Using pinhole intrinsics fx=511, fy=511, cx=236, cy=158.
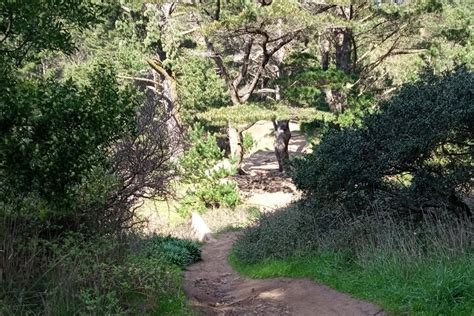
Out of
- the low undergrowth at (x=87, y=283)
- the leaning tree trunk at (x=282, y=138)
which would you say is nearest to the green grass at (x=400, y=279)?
the low undergrowth at (x=87, y=283)

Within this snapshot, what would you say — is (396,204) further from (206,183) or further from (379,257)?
(206,183)

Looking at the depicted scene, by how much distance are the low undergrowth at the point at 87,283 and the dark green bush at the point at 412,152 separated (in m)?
3.41

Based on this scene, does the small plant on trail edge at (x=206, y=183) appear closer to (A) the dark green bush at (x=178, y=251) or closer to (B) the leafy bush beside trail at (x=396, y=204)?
(A) the dark green bush at (x=178, y=251)

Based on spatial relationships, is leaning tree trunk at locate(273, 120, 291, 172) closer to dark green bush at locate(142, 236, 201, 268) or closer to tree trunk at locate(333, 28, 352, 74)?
tree trunk at locate(333, 28, 352, 74)

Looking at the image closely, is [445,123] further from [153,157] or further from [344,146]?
[153,157]

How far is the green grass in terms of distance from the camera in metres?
5.47

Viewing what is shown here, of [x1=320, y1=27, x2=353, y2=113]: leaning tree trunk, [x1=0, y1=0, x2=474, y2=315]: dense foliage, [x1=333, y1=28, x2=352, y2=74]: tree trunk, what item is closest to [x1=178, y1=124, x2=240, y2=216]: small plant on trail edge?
[x1=0, y1=0, x2=474, y2=315]: dense foliage

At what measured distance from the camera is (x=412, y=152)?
7484 millimetres

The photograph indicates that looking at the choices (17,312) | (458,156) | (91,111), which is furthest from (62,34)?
(458,156)

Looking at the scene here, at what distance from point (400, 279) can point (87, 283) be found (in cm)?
382

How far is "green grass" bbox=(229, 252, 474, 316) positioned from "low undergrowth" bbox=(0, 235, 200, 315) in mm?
2362

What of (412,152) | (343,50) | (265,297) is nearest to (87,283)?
(265,297)

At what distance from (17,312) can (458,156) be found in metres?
6.32

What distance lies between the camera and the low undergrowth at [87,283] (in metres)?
5.07
